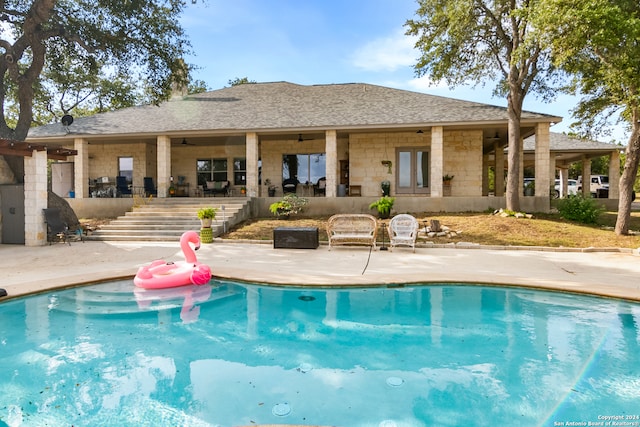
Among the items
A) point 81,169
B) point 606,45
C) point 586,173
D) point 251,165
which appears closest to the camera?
point 606,45

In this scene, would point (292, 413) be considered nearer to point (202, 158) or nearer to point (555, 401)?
point (555, 401)

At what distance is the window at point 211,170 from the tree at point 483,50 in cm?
1145

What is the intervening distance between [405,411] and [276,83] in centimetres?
2180

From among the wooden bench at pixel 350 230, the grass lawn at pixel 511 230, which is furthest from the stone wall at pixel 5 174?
the wooden bench at pixel 350 230

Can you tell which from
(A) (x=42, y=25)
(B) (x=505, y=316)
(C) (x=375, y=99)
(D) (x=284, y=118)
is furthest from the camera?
(C) (x=375, y=99)

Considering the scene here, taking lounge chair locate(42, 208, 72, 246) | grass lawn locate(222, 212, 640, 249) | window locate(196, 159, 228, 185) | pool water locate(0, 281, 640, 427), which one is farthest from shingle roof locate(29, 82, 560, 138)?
Result: pool water locate(0, 281, 640, 427)

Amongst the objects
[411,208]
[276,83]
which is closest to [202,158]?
[276,83]

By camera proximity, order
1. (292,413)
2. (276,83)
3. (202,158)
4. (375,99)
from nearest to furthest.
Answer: (292,413), (375,99), (202,158), (276,83)

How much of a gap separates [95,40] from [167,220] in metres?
8.04

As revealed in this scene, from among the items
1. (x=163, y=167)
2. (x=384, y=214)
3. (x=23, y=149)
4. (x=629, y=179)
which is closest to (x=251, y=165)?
(x=163, y=167)

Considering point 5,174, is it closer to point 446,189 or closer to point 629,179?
point 446,189

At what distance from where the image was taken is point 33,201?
11328 millimetres

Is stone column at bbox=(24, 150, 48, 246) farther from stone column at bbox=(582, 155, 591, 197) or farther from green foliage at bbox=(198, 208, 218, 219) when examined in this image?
stone column at bbox=(582, 155, 591, 197)

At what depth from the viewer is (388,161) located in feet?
58.0
